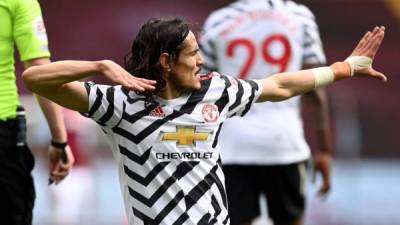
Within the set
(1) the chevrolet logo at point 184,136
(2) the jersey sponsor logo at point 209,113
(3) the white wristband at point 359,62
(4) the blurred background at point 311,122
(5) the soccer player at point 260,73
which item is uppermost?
(3) the white wristband at point 359,62

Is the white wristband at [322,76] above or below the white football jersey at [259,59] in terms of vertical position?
above

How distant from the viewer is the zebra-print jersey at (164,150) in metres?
5.12

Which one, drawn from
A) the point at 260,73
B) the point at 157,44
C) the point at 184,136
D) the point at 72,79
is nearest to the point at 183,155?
the point at 184,136

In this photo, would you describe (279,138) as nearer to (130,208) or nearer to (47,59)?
(47,59)

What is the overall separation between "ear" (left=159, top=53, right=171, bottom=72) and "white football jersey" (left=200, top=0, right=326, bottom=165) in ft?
7.65

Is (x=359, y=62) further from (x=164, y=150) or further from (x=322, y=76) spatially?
(x=164, y=150)

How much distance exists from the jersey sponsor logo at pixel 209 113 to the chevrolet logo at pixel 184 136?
0.07 meters

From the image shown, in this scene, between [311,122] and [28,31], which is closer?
[28,31]

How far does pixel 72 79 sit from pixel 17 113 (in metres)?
1.33

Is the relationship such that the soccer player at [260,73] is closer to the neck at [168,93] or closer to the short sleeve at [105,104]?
Result: the neck at [168,93]

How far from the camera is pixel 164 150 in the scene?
513cm

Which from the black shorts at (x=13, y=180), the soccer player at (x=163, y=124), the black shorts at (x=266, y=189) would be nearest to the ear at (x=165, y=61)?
the soccer player at (x=163, y=124)

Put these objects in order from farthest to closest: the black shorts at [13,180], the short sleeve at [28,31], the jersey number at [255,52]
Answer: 1. the jersey number at [255,52]
2. the black shorts at [13,180]
3. the short sleeve at [28,31]

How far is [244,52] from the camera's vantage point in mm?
7477
